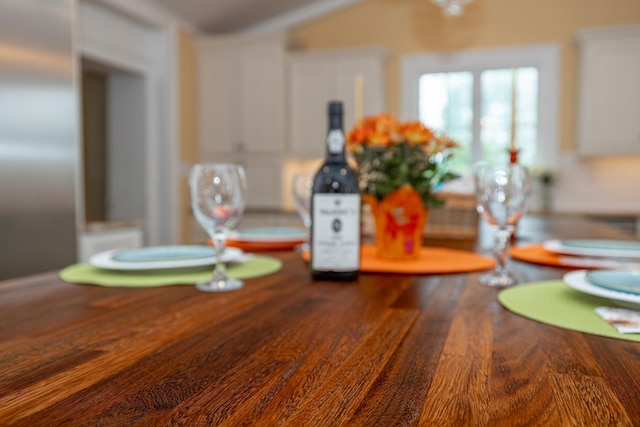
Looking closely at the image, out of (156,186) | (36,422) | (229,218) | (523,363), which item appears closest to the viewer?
(36,422)

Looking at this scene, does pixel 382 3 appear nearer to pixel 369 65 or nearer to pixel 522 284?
pixel 369 65

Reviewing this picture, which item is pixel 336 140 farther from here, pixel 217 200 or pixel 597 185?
pixel 597 185

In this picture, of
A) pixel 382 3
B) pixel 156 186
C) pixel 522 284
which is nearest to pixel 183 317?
pixel 522 284

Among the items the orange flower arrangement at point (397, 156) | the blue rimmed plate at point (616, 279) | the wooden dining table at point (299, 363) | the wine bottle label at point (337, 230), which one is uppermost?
the orange flower arrangement at point (397, 156)

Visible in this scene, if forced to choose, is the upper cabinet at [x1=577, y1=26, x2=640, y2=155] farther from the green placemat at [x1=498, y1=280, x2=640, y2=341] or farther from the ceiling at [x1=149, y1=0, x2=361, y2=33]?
the green placemat at [x1=498, y1=280, x2=640, y2=341]

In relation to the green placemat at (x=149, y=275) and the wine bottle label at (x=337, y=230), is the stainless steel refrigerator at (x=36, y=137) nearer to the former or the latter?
the green placemat at (x=149, y=275)

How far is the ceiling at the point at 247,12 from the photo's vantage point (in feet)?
15.2

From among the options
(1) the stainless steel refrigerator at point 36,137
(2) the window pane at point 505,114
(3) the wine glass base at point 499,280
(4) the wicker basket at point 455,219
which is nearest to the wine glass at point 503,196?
(3) the wine glass base at point 499,280

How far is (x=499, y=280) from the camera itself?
3.08 feet

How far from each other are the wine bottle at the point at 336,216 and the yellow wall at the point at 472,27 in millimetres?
4049

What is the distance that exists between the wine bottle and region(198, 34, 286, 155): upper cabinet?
13.0ft

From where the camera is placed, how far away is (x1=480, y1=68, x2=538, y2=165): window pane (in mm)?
4625

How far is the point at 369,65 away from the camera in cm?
472

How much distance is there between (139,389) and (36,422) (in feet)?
0.26
